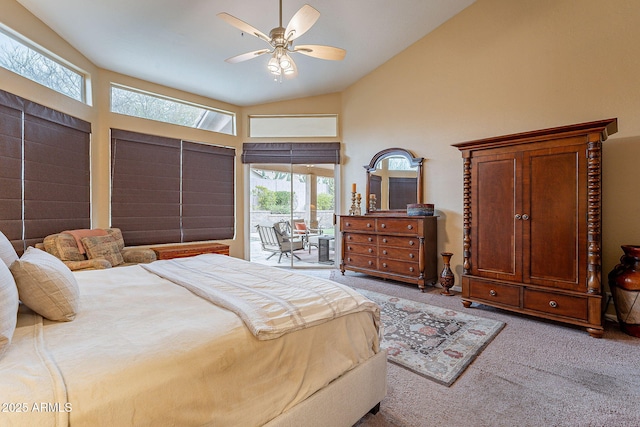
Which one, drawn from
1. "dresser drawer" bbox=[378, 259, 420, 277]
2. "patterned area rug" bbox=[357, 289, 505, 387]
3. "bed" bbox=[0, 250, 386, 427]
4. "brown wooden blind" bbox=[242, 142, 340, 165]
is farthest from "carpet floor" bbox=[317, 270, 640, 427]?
"brown wooden blind" bbox=[242, 142, 340, 165]

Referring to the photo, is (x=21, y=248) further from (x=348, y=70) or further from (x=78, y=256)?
(x=348, y=70)

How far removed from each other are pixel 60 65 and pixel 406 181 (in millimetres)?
4715

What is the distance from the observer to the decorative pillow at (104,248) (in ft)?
10.8

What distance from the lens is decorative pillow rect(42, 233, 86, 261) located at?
305 cm

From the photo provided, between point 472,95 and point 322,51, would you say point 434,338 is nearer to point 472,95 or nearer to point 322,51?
point 322,51

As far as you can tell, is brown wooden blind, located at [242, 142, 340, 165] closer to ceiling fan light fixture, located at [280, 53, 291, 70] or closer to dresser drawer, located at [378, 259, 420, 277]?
dresser drawer, located at [378, 259, 420, 277]

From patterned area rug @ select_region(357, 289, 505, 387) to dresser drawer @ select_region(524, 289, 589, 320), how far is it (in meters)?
0.38

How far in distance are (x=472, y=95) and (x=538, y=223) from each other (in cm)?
197

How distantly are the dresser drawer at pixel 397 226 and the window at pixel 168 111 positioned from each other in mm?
3229

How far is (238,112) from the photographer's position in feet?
17.7

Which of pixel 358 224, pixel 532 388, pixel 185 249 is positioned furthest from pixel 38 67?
pixel 532 388

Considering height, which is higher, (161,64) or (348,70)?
(348,70)

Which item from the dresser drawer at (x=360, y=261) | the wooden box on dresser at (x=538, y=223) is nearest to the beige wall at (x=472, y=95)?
the wooden box on dresser at (x=538, y=223)

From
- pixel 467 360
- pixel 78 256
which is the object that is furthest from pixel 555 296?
pixel 78 256
